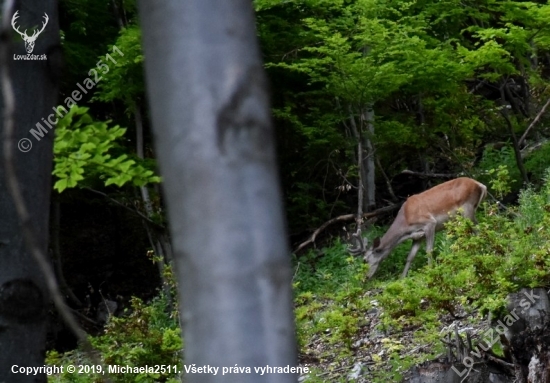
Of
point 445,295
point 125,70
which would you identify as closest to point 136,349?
point 445,295

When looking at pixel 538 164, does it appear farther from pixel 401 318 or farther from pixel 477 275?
pixel 477 275

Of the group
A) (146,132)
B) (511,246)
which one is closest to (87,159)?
(511,246)

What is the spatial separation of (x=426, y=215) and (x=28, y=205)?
1079 centimetres

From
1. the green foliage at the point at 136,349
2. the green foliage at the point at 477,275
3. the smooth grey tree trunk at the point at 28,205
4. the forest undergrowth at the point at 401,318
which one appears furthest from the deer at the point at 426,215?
the smooth grey tree trunk at the point at 28,205

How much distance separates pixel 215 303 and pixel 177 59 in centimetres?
35

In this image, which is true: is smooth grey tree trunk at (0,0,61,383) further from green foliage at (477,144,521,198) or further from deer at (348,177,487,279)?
green foliage at (477,144,521,198)

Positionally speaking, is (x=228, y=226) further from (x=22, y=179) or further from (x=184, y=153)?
(x=22, y=179)

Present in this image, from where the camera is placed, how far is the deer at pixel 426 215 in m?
12.3

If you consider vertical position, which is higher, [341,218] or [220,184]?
[341,218]

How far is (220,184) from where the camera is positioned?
112cm

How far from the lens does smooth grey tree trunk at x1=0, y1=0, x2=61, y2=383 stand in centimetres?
241

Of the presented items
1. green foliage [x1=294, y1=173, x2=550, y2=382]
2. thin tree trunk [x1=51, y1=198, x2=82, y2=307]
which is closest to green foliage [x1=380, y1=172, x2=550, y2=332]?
green foliage [x1=294, y1=173, x2=550, y2=382]

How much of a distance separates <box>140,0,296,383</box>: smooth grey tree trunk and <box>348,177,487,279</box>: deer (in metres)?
11.0

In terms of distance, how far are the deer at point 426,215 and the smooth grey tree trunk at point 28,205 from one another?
9.81 m
